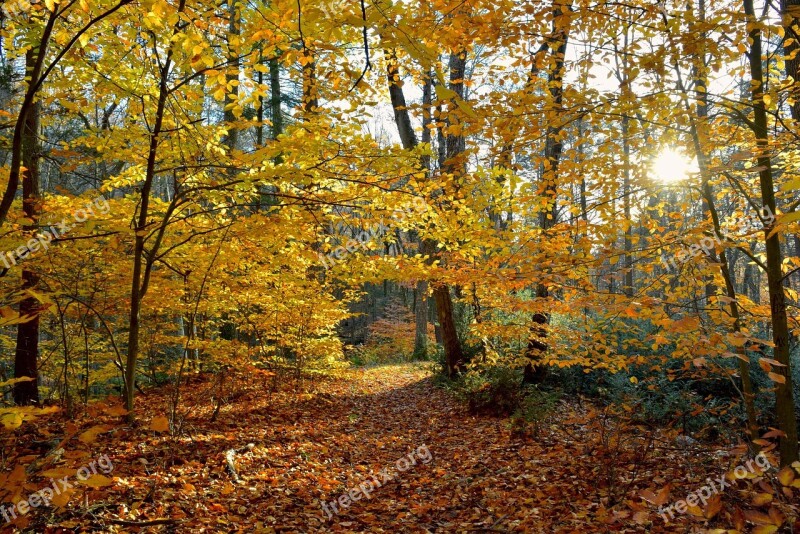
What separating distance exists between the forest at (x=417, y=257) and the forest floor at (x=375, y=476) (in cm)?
4

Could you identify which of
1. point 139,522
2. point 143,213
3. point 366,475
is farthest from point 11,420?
point 366,475

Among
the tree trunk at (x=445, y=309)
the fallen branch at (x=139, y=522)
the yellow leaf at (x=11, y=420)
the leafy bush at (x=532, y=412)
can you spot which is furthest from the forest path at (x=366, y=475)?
the tree trunk at (x=445, y=309)

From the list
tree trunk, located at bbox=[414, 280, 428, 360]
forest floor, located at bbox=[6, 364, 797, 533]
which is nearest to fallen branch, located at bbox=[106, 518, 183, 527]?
forest floor, located at bbox=[6, 364, 797, 533]

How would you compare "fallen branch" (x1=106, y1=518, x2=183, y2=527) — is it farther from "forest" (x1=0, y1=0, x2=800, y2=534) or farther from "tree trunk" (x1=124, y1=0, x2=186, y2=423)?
"tree trunk" (x1=124, y1=0, x2=186, y2=423)

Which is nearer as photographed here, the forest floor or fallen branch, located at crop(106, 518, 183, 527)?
fallen branch, located at crop(106, 518, 183, 527)

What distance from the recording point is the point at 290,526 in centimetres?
408

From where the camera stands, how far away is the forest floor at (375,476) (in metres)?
3.62

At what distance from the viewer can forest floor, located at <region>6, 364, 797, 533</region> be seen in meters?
3.62

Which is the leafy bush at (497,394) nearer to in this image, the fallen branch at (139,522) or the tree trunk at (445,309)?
the tree trunk at (445,309)

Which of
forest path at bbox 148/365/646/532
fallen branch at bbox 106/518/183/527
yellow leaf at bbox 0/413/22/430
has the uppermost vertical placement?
yellow leaf at bbox 0/413/22/430

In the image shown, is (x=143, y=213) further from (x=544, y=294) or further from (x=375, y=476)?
(x=544, y=294)

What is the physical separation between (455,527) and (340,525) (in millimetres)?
1085

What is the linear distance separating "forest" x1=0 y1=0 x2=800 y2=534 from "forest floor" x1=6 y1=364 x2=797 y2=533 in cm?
4

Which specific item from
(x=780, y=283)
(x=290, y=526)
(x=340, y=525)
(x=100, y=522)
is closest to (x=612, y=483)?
(x=780, y=283)
